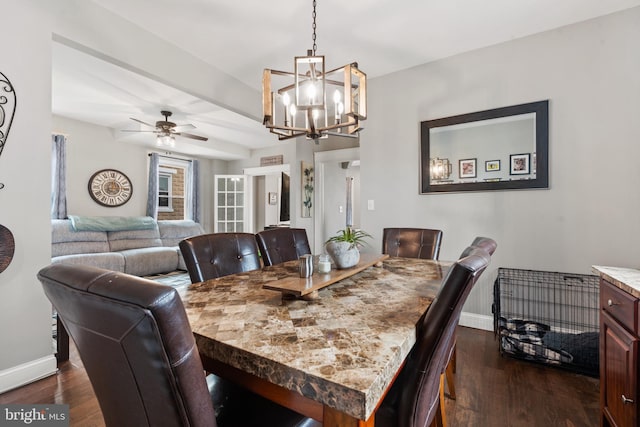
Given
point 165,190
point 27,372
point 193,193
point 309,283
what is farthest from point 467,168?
point 165,190

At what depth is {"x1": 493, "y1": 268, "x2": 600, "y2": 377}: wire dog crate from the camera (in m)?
1.95

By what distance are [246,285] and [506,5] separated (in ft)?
8.69

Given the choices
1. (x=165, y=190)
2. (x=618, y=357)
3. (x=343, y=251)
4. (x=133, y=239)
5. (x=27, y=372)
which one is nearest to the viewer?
(x=618, y=357)

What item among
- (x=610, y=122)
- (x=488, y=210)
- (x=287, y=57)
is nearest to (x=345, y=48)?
(x=287, y=57)

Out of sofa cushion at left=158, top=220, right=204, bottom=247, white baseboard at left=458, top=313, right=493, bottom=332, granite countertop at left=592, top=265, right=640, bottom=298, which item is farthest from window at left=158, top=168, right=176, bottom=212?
granite countertop at left=592, top=265, right=640, bottom=298

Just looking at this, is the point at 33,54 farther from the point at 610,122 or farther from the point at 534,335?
the point at 610,122

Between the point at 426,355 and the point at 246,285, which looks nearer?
the point at 426,355

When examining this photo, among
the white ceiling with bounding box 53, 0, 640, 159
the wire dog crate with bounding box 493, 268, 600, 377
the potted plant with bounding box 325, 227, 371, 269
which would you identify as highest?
the white ceiling with bounding box 53, 0, 640, 159

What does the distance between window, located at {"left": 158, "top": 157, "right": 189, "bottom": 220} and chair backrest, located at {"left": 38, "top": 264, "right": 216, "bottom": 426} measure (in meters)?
6.00

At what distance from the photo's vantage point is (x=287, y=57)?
2822 millimetres

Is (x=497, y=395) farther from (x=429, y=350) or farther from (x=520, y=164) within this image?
(x=520, y=164)

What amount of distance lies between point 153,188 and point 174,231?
92cm

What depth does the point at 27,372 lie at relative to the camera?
1779mm

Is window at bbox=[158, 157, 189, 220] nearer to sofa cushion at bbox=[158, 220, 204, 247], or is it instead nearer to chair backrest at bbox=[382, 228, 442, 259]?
sofa cushion at bbox=[158, 220, 204, 247]
